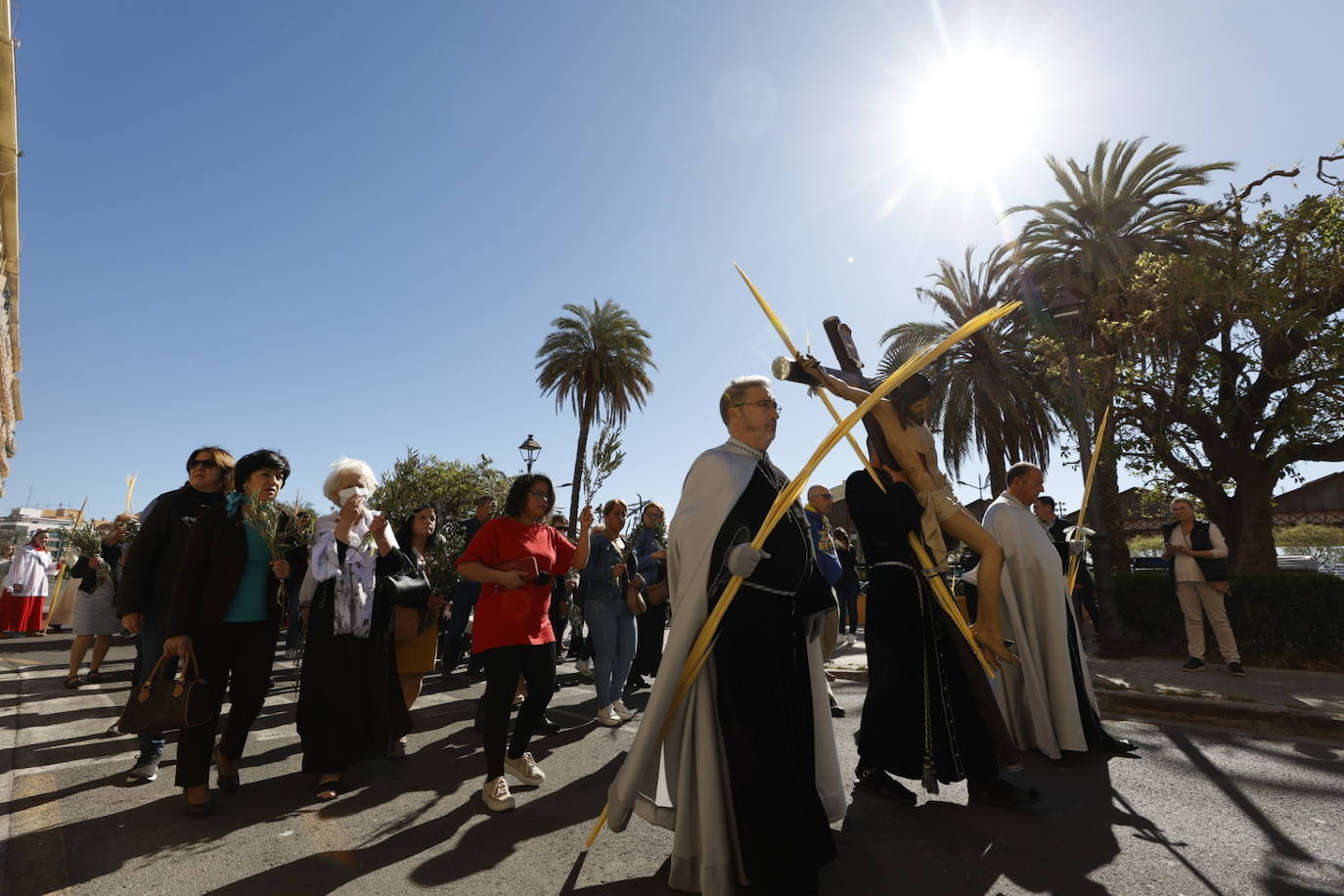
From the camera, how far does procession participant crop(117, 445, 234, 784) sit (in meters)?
4.09

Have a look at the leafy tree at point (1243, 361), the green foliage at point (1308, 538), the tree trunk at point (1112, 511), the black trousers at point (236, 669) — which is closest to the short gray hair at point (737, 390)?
the black trousers at point (236, 669)

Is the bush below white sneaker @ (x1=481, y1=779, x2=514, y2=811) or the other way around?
the other way around

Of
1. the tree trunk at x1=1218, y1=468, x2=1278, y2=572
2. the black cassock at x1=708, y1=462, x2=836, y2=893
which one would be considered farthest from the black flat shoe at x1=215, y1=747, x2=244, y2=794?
the tree trunk at x1=1218, y1=468, x2=1278, y2=572

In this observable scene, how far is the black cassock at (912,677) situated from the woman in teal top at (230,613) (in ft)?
11.0

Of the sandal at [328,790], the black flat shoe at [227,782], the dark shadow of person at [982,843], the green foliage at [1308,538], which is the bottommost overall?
the dark shadow of person at [982,843]

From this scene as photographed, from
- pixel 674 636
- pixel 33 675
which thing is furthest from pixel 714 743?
pixel 33 675

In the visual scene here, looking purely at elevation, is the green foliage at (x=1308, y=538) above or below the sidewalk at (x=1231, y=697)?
above

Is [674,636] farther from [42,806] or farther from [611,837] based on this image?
[42,806]

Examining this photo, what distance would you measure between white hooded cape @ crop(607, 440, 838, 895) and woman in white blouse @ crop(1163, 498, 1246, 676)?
23.3 ft

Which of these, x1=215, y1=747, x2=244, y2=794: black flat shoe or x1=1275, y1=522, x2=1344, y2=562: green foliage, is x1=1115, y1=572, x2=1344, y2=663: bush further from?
x1=1275, y1=522, x2=1344, y2=562: green foliage

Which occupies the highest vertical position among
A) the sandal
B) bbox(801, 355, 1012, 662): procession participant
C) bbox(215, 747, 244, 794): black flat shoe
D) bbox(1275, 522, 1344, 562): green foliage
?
bbox(1275, 522, 1344, 562): green foliage

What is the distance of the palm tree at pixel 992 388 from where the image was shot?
65.3ft

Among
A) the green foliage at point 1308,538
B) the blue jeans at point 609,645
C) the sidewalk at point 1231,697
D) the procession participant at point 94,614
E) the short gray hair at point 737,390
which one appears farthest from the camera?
the green foliage at point 1308,538

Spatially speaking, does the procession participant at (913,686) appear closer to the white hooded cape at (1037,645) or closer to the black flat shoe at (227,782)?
the white hooded cape at (1037,645)
